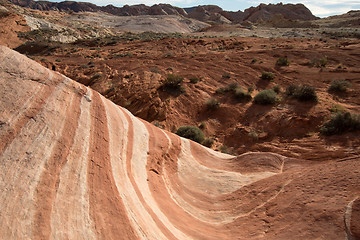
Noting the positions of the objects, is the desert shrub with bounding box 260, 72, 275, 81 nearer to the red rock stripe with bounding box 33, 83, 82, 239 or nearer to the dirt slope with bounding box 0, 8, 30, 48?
the red rock stripe with bounding box 33, 83, 82, 239

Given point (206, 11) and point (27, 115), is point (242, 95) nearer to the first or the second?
point (27, 115)

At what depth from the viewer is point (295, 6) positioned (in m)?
74.9

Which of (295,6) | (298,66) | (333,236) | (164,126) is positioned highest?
(295,6)

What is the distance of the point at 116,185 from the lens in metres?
3.53

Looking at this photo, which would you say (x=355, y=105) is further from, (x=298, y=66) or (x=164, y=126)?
(x=164, y=126)

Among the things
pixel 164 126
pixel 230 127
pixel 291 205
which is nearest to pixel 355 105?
pixel 230 127

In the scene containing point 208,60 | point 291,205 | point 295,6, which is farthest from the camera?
point 295,6

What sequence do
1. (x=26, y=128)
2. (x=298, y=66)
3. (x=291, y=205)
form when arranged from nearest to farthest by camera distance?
(x=26, y=128) < (x=291, y=205) < (x=298, y=66)

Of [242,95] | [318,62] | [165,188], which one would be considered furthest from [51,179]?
[318,62]

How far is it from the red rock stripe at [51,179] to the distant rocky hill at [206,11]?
72.4 meters

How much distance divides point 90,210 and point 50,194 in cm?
55

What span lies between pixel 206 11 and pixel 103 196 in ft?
344

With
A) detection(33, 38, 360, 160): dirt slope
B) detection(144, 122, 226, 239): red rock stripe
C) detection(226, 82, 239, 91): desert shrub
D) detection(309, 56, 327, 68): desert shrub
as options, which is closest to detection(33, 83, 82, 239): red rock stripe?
detection(144, 122, 226, 239): red rock stripe

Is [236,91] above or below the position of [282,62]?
below
